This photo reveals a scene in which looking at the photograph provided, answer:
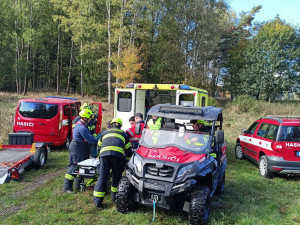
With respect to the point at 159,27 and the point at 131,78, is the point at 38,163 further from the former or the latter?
the point at 159,27

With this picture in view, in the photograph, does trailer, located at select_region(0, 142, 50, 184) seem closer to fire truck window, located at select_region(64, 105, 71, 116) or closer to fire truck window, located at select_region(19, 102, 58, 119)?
fire truck window, located at select_region(19, 102, 58, 119)

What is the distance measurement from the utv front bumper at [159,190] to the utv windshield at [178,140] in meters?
0.80

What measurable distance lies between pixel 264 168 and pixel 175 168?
4.37 meters

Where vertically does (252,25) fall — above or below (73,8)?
above

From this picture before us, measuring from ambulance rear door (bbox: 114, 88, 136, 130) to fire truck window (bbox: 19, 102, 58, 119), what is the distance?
2.15 m

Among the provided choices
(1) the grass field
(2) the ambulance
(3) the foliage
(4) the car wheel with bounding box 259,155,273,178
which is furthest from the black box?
(3) the foliage

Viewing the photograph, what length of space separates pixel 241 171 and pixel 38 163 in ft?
19.2

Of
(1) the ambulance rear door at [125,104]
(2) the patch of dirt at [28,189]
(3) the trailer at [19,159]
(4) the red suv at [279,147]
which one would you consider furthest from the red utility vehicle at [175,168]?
(1) the ambulance rear door at [125,104]

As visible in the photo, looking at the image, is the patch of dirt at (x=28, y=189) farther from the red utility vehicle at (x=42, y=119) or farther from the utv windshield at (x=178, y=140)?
the utv windshield at (x=178, y=140)

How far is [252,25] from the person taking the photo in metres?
40.7

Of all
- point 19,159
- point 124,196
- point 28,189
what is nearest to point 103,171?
point 124,196

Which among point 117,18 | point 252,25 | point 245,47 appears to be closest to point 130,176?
point 117,18

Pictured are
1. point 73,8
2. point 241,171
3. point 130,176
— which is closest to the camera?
point 130,176

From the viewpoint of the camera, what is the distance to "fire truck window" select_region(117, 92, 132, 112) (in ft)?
30.6
